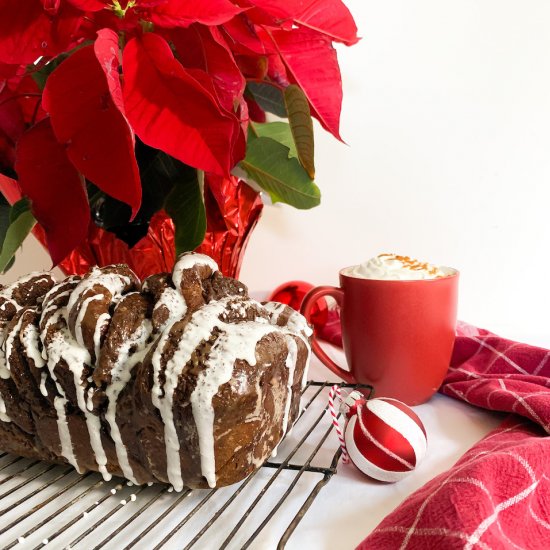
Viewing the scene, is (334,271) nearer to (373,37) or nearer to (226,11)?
(373,37)

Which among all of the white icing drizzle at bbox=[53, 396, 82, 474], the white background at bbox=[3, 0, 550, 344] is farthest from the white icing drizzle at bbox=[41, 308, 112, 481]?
the white background at bbox=[3, 0, 550, 344]

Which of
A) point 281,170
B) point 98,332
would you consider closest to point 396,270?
point 281,170

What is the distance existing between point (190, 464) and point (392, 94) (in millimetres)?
898

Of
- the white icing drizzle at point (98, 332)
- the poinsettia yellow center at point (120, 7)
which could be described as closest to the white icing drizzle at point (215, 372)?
the white icing drizzle at point (98, 332)

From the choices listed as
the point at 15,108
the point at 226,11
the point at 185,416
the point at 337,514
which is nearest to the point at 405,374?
the point at 337,514

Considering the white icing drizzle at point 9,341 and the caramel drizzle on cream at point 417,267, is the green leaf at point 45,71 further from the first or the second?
the caramel drizzle on cream at point 417,267

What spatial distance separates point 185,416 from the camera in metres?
0.54

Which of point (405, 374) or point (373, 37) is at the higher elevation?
point (373, 37)

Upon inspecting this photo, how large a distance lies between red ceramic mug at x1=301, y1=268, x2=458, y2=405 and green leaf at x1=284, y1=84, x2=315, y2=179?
0.19m

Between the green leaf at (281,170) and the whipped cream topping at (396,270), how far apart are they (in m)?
0.13

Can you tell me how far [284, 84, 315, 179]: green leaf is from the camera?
0.76 m

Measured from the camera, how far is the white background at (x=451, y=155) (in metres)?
1.12

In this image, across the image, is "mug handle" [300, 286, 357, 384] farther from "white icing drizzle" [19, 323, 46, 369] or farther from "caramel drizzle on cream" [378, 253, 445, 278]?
"white icing drizzle" [19, 323, 46, 369]

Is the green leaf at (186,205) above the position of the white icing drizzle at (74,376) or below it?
above
